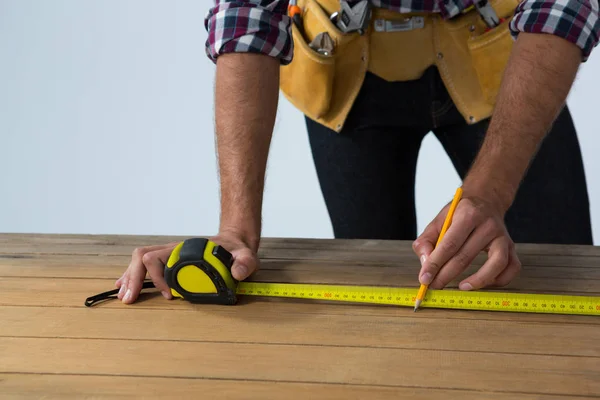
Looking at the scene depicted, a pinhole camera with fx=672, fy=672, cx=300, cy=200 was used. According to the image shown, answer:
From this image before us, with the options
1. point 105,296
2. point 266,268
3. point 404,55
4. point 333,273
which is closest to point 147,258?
point 105,296

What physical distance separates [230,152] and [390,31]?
2.08 ft

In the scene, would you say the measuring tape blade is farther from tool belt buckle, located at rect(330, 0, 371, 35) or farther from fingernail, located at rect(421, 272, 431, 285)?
tool belt buckle, located at rect(330, 0, 371, 35)

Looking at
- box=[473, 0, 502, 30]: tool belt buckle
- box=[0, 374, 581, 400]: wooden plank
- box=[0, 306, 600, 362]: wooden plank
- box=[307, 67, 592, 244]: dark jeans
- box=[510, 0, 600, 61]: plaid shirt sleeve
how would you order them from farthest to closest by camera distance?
1. box=[307, 67, 592, 244]: dark jeans
2. box=[473, 0, 502, 30]: tool belt buckle
3. box=[510, 0, 600, 61]: plaid shirt sleeve
4. box=[0, 306, 600, 362]: wooden plank
5. box=[0, 374, 581, 400]: wooden plank

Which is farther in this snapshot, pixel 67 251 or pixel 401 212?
pixel 401 212

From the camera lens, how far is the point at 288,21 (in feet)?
6.25

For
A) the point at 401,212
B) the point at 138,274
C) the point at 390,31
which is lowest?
the point at 401,212

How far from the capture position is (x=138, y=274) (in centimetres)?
154

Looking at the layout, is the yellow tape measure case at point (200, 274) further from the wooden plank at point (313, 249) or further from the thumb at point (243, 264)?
the wooden plank at point (313, 249)

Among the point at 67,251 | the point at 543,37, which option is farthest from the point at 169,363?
the point at 543,37

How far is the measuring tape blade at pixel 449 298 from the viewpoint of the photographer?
55.7 inches

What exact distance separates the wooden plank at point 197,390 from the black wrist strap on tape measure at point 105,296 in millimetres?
353

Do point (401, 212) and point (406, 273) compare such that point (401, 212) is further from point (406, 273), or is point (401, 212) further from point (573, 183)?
point (406, 273)

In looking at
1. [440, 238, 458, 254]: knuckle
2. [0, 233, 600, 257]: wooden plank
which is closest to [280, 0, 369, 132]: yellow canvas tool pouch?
[0, 233, 600, 257]: wooden plank

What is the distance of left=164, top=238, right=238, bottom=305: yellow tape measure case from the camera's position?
1.46 metres
